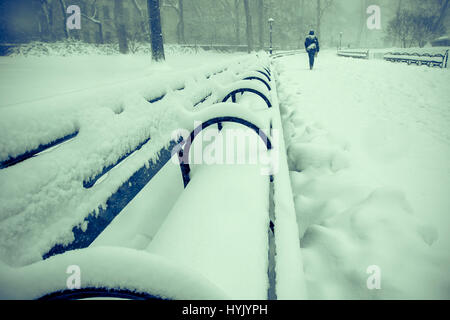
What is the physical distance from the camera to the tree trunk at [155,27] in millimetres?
8953

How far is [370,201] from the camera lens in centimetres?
170

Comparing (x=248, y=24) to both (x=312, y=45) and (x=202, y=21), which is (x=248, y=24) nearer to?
(x=312, y=45)

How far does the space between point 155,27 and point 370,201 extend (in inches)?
374

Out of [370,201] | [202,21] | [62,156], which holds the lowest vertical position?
[370,201]

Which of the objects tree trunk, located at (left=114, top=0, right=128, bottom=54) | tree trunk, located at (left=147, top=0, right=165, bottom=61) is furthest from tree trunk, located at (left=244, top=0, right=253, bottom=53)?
tree trunk, located at (left=147, top=0, right=165, bottom=61)

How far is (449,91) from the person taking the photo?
6473mm

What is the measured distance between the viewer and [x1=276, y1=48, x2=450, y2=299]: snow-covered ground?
1.27 meters

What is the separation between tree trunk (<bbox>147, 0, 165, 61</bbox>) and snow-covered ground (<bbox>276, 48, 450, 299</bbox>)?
708cm

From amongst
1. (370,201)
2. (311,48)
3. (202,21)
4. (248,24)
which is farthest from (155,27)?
(202,21)

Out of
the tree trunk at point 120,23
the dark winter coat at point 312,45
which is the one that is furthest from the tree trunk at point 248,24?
the dark winter coat at point 312,45

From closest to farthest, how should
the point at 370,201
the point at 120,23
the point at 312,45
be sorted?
the point at 370,201 < the point at 312,45 < the point at 120,23

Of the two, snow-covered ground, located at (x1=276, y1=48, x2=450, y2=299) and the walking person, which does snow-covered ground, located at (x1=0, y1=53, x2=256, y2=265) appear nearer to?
snow-covered ground, located at (x1=276, y1=48, x2=450, y2=299)

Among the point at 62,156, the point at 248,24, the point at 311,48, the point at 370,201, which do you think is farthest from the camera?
the point at 248,24
